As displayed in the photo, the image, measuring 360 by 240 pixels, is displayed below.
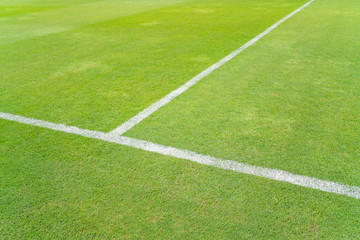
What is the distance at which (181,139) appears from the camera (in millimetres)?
2902

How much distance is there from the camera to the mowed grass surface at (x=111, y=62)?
363 centimetres

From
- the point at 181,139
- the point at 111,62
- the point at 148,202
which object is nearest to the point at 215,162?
the point at 181,139

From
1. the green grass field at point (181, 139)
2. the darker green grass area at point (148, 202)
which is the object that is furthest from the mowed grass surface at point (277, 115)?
the darker green grass area at point (148, 202)

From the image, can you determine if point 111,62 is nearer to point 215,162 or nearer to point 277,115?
point 277,115

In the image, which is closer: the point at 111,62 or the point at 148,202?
the point at 148,202

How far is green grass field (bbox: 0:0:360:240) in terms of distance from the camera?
2027mm

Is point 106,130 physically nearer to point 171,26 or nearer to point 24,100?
point 24,100

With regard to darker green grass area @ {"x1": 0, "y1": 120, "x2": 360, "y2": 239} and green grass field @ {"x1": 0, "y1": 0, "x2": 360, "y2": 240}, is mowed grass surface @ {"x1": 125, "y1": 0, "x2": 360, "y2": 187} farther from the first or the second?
darker green grass area @ {"x1": 0, "y1": 120, "x2": 360, "y2": 239}

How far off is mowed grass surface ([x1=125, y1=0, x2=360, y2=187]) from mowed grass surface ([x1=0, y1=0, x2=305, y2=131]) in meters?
0.54

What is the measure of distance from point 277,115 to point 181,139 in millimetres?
1171

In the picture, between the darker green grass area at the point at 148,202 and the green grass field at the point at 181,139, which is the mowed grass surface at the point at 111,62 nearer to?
the green grass field at the point at 181,139

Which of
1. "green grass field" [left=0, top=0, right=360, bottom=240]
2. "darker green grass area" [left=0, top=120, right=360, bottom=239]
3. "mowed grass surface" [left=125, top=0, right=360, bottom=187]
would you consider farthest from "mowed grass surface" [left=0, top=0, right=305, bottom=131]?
"darker green grass area" [left=0, top=120, right=360, bottom=239]

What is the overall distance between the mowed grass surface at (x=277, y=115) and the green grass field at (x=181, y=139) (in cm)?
2

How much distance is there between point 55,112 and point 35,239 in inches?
73.8
